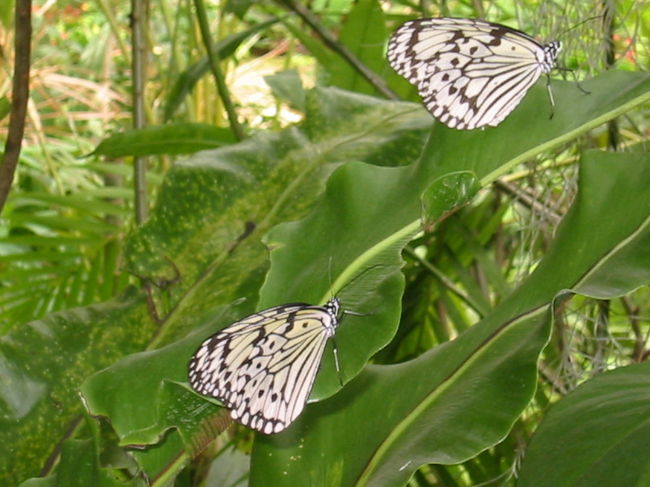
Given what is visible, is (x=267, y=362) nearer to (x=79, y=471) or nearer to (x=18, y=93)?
(x=79, y=471)

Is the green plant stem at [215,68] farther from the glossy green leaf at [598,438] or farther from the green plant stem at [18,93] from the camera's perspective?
the glossy green leaf at [598,438]

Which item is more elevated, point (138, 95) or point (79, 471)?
point (138, 95)

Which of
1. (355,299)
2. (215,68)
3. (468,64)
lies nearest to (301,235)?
(355,299)

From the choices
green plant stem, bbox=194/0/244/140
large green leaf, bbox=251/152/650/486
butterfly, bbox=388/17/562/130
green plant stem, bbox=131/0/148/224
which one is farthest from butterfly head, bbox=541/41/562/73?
green plant stem, bbox=131/0/148/224

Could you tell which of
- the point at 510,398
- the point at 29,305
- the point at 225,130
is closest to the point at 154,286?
the point at 225,130

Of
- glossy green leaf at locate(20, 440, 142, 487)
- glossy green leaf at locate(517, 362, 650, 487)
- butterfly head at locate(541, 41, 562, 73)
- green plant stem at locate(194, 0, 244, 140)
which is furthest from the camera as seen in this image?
green plant stem at locate(194, 0, 244, 140)

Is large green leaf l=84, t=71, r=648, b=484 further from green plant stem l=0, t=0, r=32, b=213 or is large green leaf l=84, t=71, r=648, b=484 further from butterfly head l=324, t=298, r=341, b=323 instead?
green plant stem l=0, t=0, r=32, b=213
